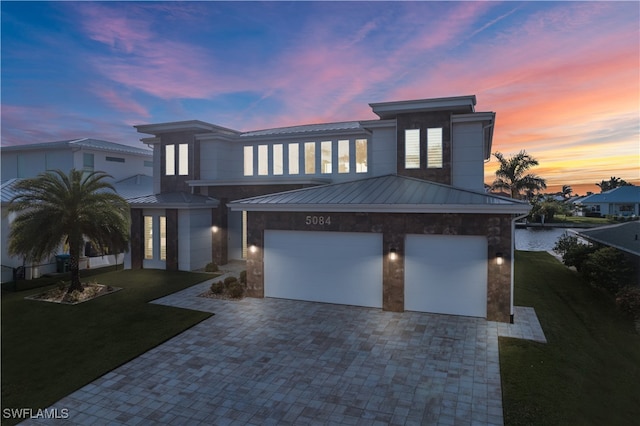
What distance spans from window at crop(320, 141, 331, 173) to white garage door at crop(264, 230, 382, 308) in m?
8.77

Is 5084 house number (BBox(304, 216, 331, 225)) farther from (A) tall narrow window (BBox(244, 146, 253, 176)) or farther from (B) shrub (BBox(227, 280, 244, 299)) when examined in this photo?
(A) tall narrow window (BBox(244, 146, 253, 176))

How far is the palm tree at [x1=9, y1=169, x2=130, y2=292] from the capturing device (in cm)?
1606

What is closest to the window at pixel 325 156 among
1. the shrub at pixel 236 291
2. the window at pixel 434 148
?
the window at pixel 434 148

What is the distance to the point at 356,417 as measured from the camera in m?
7.59

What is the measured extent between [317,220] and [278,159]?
10863 mm

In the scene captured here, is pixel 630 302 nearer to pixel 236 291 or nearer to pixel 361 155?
pixel 361 155

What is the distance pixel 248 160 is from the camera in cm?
2639

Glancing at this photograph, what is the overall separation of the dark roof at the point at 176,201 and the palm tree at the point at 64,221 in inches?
160

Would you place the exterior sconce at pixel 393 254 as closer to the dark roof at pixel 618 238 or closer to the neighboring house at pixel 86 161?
the dark roof at pixel 618 238

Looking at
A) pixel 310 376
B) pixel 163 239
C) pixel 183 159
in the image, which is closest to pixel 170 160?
pixel 183 159

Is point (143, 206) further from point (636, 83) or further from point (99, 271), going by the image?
point (636, 83)

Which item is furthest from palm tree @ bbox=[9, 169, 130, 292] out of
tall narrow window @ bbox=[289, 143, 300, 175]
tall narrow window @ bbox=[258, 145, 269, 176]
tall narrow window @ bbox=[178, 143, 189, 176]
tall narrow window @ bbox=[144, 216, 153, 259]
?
tall narrow window @ bbox=[289, 143, 300, 175]

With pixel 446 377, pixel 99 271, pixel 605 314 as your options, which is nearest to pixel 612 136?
pixel 605 314

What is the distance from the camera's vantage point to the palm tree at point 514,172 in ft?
145
